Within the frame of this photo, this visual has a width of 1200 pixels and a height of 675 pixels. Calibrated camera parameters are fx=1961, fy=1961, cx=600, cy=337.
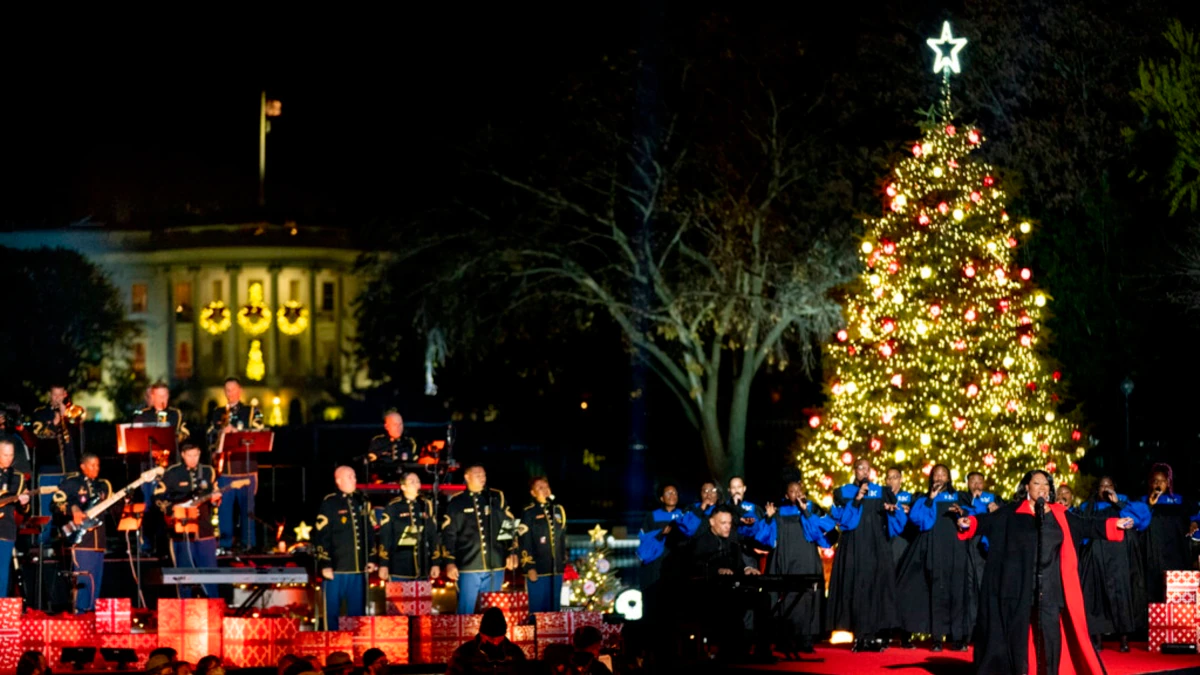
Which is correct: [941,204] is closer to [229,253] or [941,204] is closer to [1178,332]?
[1178,332]

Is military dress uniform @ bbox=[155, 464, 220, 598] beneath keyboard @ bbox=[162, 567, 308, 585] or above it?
above

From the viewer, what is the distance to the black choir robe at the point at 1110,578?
59.9 ft

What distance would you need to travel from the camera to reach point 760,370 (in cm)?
4822

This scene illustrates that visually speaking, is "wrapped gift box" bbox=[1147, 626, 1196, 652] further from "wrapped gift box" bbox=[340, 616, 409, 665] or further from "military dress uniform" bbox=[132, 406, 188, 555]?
"military dress uniform" bbox=[132, 406, 188, 555]

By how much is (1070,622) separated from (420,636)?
5.72 metres

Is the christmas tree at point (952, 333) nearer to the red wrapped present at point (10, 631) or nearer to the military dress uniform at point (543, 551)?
the military dress uniform at point (543, 551)

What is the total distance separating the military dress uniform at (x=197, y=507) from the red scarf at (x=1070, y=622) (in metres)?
9.24

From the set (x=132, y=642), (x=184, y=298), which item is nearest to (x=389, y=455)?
(x=132, y=642)

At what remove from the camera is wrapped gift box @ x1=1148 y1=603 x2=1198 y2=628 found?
18.1 m

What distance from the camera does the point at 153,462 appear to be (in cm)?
2173

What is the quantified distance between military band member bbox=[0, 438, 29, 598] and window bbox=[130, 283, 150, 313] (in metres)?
71.2

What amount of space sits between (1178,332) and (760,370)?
1384 cm

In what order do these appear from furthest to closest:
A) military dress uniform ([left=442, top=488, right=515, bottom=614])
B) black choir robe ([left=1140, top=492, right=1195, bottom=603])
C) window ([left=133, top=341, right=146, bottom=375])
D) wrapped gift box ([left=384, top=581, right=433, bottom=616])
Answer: window ([left=133, top=341, right=146, bottom=375]) → military dress uniform ([left=442, top=488, right=515, bottom=614]) → black choir robe ([left=1140, top=492, right=1195, bottom=603]) → wrapped gift box ([left=384, top=581, right=433, bottom=616])

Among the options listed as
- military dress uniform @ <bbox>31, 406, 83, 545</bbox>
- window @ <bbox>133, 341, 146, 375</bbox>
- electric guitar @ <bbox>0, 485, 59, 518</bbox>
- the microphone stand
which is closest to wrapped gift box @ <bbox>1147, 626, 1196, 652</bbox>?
the microphone stand
